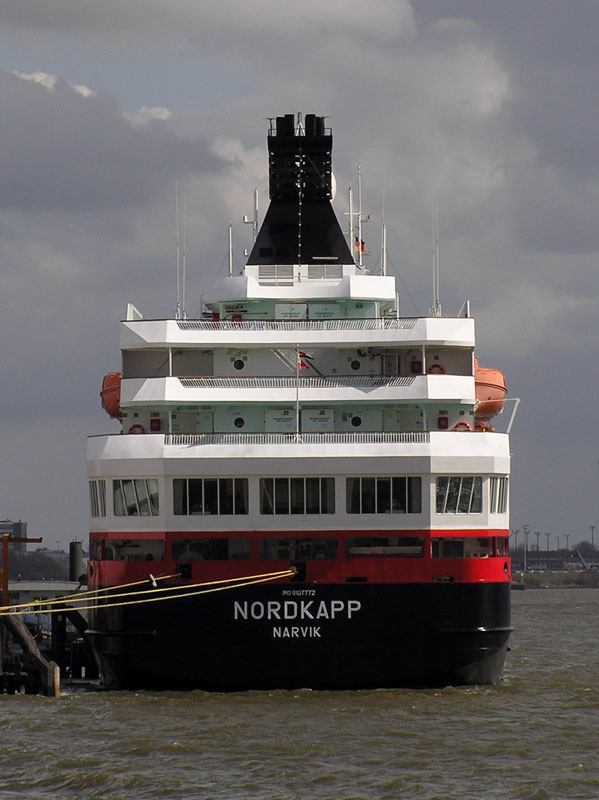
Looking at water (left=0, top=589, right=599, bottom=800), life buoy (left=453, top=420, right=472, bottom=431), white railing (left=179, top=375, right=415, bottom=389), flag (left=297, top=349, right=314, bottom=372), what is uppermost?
flag (left=297, top=349, right=314, bottom=372)

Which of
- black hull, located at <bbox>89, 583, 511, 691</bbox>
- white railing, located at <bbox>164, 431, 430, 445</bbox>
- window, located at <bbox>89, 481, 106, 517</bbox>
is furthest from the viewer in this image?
window, located at <bbox>89, 481, 106, 517</bbox>

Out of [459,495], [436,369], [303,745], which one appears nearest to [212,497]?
[459,495]

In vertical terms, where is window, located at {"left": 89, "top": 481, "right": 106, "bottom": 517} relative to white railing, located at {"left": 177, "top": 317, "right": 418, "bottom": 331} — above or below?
below

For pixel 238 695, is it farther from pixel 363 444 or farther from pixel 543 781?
pixel 543 781

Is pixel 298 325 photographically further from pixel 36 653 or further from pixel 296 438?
pixel 36 653

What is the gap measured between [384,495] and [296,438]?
2.76 metres

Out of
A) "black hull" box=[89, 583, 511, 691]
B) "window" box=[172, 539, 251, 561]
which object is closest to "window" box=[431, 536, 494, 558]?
"black hull" box=[89, 583, 511, 691]

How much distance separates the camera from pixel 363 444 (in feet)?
139

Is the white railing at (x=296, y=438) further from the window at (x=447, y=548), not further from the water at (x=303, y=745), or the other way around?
the water at (x=303, y=745)

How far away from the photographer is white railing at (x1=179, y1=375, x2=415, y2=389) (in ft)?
146

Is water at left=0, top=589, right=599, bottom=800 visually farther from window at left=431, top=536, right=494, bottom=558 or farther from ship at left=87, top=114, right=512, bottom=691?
window at left=431, top=536, right=494, bottom=558

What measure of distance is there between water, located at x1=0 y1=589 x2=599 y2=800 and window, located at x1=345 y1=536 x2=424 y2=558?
3.45m

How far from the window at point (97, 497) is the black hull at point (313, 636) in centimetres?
398

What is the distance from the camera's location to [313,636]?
41.2 meters
